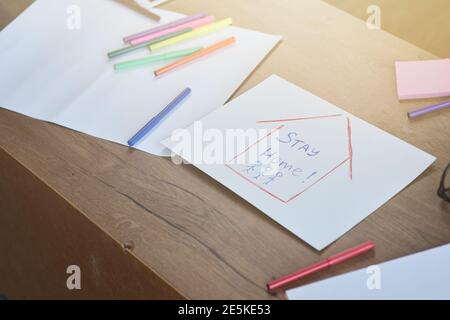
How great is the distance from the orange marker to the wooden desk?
0.07 m

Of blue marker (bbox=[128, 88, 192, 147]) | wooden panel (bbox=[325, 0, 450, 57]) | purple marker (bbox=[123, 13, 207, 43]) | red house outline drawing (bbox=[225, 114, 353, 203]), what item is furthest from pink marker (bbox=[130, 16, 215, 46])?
wooden panel (bbox=[325, 0, 450, 57])

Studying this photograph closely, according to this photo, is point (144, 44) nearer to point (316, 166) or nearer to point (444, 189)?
point (316, 166)

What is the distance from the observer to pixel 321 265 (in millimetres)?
559

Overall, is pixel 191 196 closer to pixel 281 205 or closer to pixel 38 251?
pixel 281 205

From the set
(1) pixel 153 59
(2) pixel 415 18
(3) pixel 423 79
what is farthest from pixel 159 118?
(2) pixel 415 18

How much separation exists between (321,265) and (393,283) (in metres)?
0.07

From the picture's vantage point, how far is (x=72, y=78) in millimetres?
805

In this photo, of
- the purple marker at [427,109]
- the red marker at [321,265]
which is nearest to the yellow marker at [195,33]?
the purple marker at [427,109]

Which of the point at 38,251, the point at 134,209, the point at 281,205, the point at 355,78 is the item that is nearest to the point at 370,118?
the point at 355,78

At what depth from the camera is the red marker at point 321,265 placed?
0.55 metres

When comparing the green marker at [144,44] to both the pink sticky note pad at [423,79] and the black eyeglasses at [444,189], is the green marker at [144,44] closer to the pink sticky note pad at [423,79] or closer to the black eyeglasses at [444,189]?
the pink sticky note pad at [423,79]

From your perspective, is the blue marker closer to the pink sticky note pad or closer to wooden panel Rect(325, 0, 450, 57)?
the pink sticky note pad

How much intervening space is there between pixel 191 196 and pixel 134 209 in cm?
7
